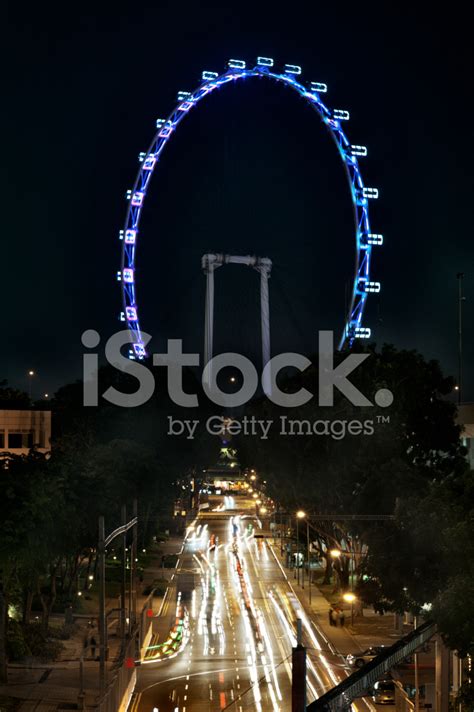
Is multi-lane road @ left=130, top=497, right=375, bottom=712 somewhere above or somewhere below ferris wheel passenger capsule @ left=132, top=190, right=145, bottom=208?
below

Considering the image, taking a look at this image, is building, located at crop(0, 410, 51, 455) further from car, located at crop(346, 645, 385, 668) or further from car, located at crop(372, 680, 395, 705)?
car, located at crop(372, 680, 395, 705)

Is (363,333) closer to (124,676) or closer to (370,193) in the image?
(370,193)

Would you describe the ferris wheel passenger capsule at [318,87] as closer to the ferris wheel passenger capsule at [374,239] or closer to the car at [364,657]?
the ferris wheel passenger capsule at [374,239]

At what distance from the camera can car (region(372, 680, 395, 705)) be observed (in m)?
31.5

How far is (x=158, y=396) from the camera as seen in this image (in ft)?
292

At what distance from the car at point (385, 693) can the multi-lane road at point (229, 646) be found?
374 mm

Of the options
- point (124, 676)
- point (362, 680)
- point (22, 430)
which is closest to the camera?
point (362, 680)

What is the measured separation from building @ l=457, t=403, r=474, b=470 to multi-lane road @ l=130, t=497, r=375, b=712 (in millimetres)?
11846

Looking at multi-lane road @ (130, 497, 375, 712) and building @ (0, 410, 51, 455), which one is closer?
multi-lane road @ (130, 497, 375, 712)

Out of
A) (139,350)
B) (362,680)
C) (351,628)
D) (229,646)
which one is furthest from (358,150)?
(362,680)

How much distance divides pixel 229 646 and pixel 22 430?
1703 inches

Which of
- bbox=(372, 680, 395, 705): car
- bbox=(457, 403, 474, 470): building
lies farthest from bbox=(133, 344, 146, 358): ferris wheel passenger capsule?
bbox=(372, 680, 395, 705): car

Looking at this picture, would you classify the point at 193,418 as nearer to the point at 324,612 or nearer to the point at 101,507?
the point at 324,612

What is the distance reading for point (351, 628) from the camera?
46.0m
